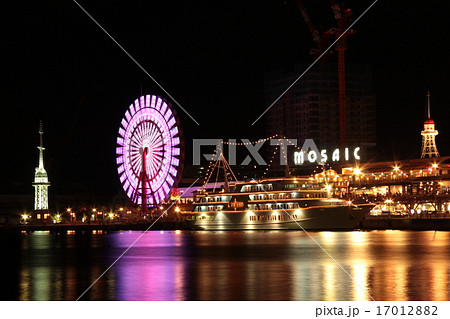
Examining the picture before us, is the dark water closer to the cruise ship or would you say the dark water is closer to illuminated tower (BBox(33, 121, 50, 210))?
the cruise ship

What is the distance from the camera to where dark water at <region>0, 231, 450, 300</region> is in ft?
109

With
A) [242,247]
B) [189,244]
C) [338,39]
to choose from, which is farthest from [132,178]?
[338,39]

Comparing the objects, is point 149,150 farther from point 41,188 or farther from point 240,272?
point 240,272

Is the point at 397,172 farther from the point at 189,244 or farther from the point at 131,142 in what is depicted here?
the point at 189,244

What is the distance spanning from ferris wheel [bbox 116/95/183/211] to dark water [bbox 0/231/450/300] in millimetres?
32110

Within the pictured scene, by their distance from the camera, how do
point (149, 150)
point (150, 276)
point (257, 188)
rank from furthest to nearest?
point (149, 150)
point (257, 188)
point (150, 276)

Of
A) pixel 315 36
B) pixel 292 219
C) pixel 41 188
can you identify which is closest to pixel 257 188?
pixel 292 219

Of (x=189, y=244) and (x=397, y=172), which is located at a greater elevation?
(x=397, y=172)

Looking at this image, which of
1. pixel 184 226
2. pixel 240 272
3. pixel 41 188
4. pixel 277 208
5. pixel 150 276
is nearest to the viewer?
pixel 150 276

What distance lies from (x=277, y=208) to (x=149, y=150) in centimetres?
1998

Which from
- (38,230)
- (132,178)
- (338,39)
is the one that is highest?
(338,39)

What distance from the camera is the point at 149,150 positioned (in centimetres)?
10125
